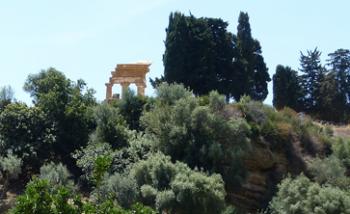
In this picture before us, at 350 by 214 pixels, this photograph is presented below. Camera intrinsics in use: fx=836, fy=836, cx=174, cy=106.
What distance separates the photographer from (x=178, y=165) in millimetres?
31094

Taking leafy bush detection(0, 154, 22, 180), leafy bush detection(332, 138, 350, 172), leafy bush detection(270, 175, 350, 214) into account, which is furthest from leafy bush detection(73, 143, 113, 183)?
leafy bush detection(332, 138, 350, 172)

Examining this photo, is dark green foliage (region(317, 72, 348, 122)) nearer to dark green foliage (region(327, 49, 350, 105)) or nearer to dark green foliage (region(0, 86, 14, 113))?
dark green foliage (region(327, 49, 350, 105))

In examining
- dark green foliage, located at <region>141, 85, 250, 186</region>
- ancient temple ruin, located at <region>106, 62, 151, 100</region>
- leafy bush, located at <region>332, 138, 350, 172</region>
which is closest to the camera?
dark green foliage, located at <region>141, 85, 250, 186</region>

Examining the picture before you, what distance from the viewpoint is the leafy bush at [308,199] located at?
98.5ft

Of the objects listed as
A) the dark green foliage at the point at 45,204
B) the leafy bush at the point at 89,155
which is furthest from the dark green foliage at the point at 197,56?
the dark green foliage at the point at 45,204

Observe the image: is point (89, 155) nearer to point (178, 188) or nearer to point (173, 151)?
point (173, 151)

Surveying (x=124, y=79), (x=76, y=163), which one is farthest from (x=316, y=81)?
(x=76, y=163)

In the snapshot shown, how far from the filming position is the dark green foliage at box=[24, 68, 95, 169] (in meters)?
35.6

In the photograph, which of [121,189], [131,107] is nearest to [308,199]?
[121,189]

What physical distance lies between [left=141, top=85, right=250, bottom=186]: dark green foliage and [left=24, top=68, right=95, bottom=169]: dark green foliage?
3357mm

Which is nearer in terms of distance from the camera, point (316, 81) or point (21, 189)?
point (21, 189)

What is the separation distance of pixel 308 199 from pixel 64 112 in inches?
452

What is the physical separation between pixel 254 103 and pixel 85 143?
778 cm

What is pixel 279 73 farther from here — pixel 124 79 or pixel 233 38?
pixel 124 79
